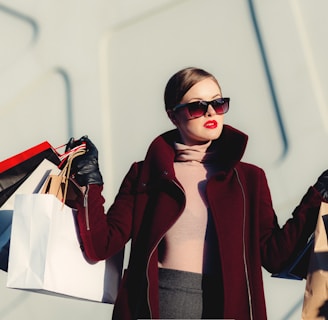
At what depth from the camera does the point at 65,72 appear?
2.03 metres

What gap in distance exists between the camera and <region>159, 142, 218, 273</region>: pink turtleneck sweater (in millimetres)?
1038

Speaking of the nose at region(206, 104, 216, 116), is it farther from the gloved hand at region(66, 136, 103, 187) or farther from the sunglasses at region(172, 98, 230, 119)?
the gloved hand at region(66, 136, 103, 187)

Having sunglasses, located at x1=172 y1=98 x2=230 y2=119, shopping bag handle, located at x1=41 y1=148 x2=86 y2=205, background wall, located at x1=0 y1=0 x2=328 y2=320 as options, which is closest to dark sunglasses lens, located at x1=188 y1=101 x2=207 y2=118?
sunglasses, located at x1=172 y1=98 x2=230 y2=119

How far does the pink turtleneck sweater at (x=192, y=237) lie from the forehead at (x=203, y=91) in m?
0.13

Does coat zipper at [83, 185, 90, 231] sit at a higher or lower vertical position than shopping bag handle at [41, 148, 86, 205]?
lower

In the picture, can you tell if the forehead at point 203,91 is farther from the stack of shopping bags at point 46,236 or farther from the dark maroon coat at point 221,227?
the stack of shopping bags at point 46,236

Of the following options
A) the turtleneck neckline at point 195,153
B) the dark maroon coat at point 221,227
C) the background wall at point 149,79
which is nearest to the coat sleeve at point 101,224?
the dark maroon coat at point 221,227

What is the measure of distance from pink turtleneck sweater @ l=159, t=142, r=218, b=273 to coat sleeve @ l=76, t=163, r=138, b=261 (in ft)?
0.26

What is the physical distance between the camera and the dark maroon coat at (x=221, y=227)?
1.02m

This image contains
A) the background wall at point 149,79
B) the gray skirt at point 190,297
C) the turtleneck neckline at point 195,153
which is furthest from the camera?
the background wall at point 149,79

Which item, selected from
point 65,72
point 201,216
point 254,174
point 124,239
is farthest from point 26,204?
point 65,72

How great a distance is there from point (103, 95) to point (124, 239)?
→ 95cm

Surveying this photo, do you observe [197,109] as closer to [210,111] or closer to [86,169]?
[210,111]

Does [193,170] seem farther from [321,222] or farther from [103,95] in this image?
[103,95]
